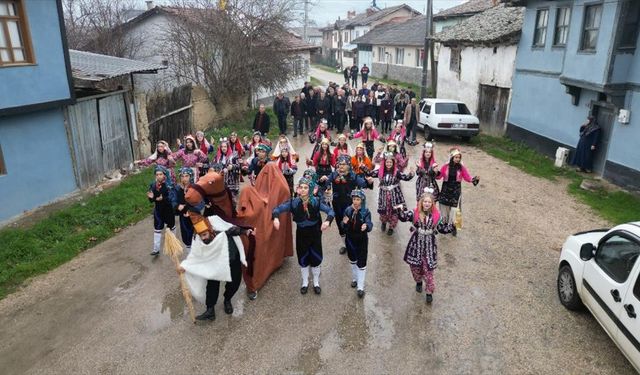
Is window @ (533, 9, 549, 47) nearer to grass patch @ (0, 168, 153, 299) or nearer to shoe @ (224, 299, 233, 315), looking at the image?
grass patch @ (0, 168, 153, 299)

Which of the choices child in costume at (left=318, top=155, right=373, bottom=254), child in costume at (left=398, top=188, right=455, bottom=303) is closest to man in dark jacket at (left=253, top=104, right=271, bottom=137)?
child in costume at (left=318, top=155, right=373, bottom=254)

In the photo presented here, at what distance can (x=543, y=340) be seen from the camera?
6.02m

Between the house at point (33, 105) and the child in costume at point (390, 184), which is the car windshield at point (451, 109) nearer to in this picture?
the child in costume at point (390, 184)

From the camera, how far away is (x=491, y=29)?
20719 mm

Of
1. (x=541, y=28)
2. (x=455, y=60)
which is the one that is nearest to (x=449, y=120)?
(x=541, y=28)

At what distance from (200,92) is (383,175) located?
13797 mm

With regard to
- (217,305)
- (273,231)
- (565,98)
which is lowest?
(217,305)

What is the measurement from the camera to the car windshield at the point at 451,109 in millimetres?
18531

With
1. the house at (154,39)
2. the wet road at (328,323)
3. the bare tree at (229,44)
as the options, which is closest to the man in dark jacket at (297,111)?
the bare tree at (229,44)

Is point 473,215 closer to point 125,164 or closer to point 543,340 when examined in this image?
point 543,340

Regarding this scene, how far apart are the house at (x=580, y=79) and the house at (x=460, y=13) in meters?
12.8

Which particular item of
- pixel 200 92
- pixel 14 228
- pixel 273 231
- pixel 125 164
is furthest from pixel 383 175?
pixel 200 92

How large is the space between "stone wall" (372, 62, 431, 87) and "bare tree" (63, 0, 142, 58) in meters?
20.8

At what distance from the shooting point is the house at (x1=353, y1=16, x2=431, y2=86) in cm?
3728
